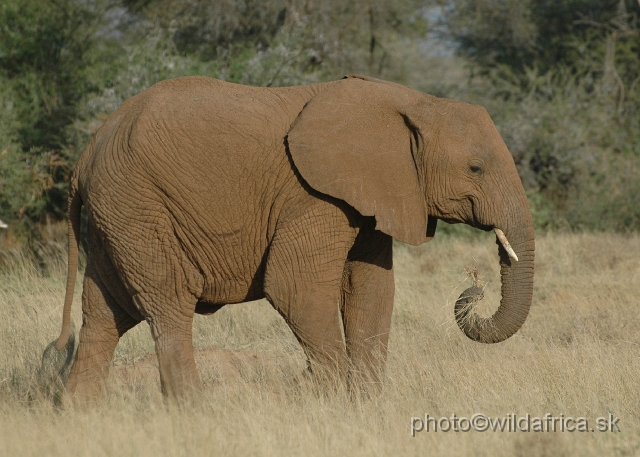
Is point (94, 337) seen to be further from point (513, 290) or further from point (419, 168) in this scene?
point (513, 290)

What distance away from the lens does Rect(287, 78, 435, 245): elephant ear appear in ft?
18.8

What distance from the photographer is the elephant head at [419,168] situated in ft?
18.9

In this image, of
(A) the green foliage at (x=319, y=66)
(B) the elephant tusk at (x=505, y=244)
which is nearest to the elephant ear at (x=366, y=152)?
(B) the elephant tusk at (x=505, y=244)

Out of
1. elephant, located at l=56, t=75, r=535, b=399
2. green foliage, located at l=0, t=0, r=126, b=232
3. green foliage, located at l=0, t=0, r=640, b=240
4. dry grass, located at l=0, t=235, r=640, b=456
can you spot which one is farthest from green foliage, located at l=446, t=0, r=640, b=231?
elephant, located at l=56, t=75, r=535, b=399

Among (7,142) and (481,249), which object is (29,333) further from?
(481,249)

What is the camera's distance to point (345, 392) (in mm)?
5754

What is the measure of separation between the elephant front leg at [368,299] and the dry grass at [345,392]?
0.25m

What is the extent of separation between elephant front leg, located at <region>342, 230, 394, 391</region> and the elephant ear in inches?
19.0

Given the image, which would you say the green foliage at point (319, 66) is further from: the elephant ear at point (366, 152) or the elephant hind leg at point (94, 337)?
the elephant ear at point (366, 152)

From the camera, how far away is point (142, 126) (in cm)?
577

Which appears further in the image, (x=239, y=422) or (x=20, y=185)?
(x=20, y=185)

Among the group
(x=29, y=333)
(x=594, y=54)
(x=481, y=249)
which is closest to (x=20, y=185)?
(x=29, y=333)

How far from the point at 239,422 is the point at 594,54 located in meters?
14.8

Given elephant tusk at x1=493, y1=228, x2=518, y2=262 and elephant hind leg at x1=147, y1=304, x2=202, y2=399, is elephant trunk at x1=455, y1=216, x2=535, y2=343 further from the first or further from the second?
elephant hind leg at x1=147, y1=304, x2=202, y2=399
